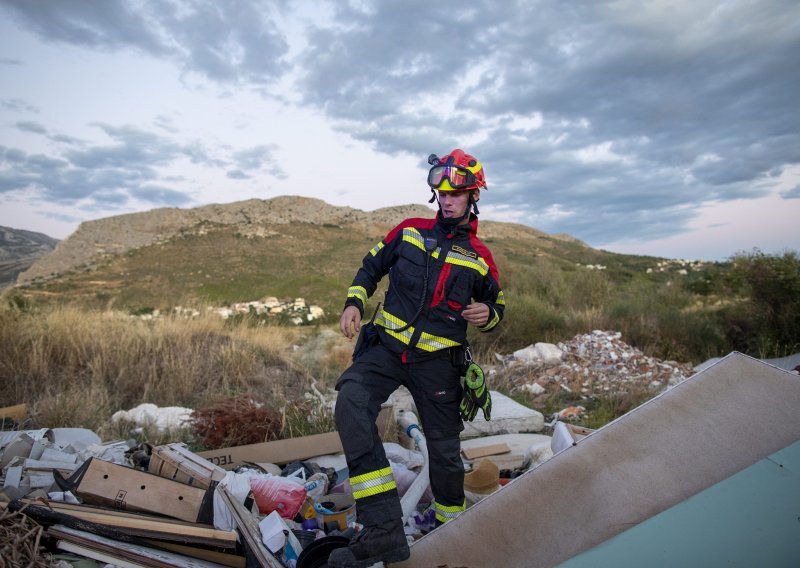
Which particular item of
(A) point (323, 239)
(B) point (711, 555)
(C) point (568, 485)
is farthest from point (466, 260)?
(A) point (323, 239)

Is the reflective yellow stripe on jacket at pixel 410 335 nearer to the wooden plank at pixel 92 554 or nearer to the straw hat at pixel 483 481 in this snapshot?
the straw hat at pixel 483 481

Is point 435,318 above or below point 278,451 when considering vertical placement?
above

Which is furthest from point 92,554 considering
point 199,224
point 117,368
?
point 199,224

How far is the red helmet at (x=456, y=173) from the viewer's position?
310 centimetres

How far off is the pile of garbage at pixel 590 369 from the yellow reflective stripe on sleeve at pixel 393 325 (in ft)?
15.7

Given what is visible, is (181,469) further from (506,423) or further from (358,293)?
(506,423)

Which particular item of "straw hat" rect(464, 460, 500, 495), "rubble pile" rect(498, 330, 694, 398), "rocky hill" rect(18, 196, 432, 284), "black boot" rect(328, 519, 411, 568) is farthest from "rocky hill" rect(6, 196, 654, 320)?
"black boot" rect(328, 519, 411, 568)

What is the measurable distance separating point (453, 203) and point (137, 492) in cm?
240

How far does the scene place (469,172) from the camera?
10.2ft

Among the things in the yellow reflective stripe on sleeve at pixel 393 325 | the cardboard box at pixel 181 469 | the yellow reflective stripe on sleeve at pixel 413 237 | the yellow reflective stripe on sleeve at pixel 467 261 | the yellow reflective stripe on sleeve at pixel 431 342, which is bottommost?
the cardboard box at pixel 181 469

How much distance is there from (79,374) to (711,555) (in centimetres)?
694

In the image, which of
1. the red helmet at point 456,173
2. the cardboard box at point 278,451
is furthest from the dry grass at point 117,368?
the red helmet at point 456,173

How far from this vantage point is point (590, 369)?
822 cm

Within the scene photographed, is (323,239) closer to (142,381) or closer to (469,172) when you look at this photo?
(142,381)
